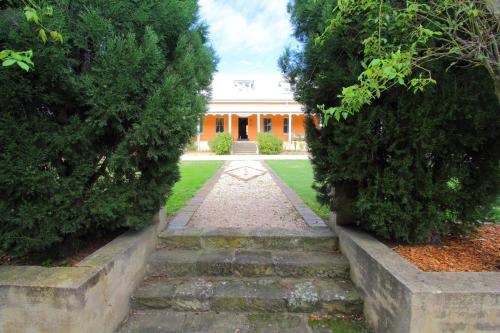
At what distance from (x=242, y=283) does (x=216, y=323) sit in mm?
534

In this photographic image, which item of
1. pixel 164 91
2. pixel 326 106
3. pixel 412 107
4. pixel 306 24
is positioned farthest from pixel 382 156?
pixel 164 91

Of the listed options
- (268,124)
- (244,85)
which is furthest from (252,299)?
(244,85)

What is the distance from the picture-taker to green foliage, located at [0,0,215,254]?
260 cm

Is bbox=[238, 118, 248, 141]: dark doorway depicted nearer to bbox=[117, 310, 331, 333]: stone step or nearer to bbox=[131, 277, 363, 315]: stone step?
bbox=[131, 277, 363, 315]: stone step

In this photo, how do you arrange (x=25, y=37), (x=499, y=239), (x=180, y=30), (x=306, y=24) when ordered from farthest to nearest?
(x=499, y=239) < (x=306, y=24) < (x=180, y=30) < (x=25, y=37)

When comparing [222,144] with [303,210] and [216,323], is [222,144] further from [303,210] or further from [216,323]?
[216,323]

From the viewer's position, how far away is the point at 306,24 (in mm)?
3674

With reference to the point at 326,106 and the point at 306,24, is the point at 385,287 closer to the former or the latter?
the point at 326,106

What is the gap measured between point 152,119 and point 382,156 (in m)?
2.44

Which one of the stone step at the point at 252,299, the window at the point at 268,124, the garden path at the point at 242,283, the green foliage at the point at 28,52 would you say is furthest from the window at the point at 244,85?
the green foliage at the point at 28,52

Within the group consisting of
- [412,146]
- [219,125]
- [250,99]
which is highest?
[250,99]

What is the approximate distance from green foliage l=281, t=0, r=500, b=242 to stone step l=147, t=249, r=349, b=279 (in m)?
0.70

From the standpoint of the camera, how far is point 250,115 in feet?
100

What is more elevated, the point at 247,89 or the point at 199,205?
the point at 247,89
